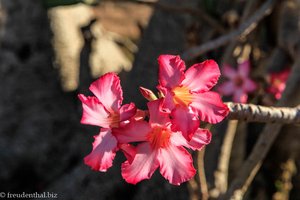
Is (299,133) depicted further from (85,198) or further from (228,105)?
(228,105)

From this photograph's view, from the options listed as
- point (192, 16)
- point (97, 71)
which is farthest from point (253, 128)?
point (97, 71)

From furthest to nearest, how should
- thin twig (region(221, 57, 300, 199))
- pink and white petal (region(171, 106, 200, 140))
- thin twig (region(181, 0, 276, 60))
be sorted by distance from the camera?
thin twig (region(181, 0, 276, 60)), thin twig (region(221, 57, 300, 199)), pink and white petal (region(171, 106, 200, 140))

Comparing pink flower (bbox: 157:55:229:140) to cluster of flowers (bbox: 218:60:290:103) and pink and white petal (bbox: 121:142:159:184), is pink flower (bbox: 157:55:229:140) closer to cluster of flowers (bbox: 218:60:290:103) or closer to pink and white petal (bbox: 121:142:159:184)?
pink and white petal (bbox: 121:142:159:184)

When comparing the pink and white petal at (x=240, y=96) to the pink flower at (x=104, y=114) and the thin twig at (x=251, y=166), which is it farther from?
the pink flower at (x=104, y=114)

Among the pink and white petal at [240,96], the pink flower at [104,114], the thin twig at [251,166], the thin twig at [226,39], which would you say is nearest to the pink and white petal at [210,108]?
the pink flower at [104,114]

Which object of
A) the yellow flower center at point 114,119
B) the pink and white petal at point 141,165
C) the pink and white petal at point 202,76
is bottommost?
the pink and white petal at point 141,165

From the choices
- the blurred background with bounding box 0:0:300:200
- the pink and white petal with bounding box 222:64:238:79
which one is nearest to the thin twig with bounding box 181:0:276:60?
the blurred background with bounding box 0:0:300:200
